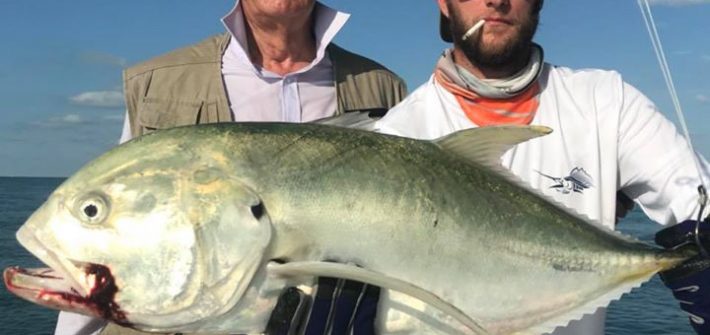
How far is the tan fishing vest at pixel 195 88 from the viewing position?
436 centimetres

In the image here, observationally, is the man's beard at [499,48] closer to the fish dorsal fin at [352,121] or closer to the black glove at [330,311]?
the fish dorsal fin at [352,121]

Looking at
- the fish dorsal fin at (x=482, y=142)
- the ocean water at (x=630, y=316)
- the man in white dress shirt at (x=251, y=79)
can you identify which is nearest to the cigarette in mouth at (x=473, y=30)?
the man in white dress shirt at (x=251, y=79)

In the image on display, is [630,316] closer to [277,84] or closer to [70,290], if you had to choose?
[277,84]

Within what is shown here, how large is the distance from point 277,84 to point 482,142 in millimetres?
1975

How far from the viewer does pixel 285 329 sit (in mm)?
2539

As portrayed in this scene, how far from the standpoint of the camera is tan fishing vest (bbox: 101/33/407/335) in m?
4.35

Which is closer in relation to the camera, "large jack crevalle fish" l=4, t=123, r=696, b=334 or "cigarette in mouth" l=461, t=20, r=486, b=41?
"large jack crevalle fish" l=4, t=123, r=696, b=334

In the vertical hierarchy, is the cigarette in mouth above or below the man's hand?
above

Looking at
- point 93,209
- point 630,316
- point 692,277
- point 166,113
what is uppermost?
point 166,113

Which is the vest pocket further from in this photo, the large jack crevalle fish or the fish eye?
the fish eye

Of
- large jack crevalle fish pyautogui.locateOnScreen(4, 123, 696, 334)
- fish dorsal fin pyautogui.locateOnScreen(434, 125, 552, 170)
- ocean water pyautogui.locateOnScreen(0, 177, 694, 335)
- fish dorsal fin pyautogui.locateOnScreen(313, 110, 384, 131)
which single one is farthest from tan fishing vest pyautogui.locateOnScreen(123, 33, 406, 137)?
ocean water pyautogui.locateOnScreen(0, 177, 694, 335)

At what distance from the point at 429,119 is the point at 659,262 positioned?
1344 millimetres

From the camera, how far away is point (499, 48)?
11.8ft

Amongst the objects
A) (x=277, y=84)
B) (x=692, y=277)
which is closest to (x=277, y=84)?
(x=277, y=84)
